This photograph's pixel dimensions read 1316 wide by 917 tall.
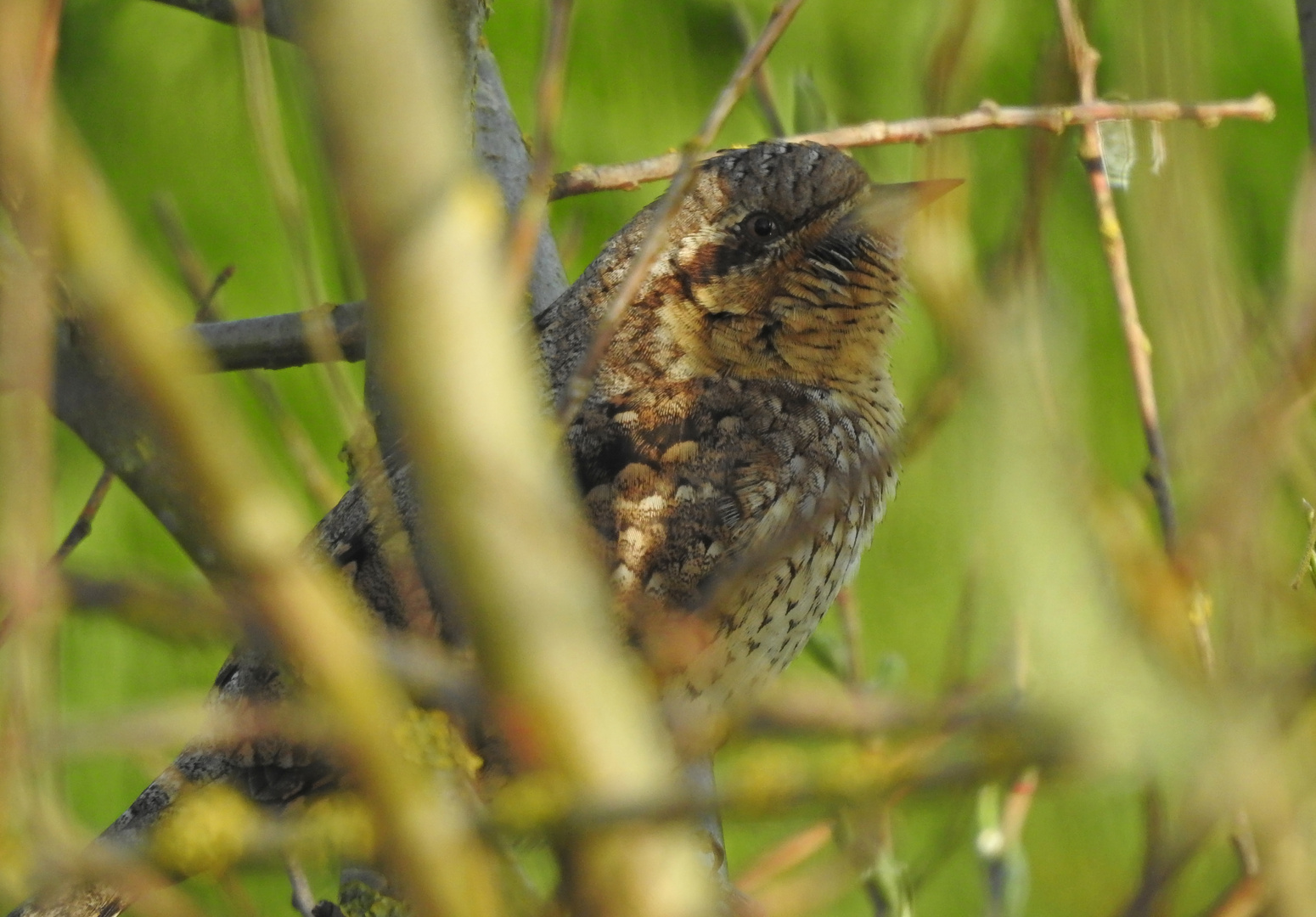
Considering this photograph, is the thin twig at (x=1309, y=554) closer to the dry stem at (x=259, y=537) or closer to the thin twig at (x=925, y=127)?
the thin twig at (x=925, y=127)

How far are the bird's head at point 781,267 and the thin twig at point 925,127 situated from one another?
0.20ft

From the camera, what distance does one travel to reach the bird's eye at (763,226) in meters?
2.10

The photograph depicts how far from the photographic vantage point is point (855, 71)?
300 cm

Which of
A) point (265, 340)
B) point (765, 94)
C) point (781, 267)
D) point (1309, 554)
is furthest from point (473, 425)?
point (765, 94)

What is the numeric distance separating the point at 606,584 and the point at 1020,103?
67.4 inches

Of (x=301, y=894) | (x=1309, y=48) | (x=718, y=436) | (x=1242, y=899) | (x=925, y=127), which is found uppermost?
(x=1309, y=48)

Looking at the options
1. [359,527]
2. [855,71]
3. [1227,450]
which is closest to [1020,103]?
[855,71]

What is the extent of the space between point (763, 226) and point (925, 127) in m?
0.34

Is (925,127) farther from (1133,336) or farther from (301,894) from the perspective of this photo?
(301,894)

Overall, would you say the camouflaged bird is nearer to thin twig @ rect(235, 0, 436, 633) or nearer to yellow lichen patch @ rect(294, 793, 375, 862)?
thin twig @ rect(235, 0, 436, 633)

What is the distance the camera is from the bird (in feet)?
5.81

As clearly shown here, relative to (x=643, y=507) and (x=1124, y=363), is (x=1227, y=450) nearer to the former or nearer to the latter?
(x=643, y=507)

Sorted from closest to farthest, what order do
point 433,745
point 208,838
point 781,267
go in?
point 208,838 < point 433,745 < point 781,267

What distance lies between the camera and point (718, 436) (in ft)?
6.24
